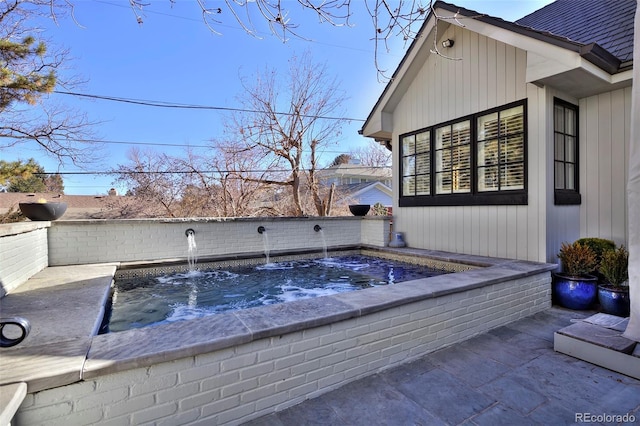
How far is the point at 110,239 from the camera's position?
4.87m

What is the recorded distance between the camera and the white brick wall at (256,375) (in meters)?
1.49

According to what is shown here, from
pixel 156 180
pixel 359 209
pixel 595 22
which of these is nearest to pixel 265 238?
pixel 359 209

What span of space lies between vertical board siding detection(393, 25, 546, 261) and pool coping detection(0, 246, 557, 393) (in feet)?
5.10

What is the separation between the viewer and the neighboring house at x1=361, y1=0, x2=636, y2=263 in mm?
4137

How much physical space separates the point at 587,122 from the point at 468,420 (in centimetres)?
478

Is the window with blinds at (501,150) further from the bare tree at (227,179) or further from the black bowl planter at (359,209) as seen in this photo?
the bare tree at (227,179)

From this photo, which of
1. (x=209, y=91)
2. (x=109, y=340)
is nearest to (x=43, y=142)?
(x=209, y=91)

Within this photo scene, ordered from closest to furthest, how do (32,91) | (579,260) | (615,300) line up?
(615,300) < (579,260) < (32,91)

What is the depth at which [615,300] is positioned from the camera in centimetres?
344

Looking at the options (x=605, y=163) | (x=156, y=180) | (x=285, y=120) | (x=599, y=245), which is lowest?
(x=599, y=245)

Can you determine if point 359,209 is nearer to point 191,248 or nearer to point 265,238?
point 265,238

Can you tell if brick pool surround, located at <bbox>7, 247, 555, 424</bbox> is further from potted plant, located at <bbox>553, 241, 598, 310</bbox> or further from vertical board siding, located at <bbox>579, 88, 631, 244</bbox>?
vertical board siding, located at <bbox>579, 88, 631, 244</bbox>

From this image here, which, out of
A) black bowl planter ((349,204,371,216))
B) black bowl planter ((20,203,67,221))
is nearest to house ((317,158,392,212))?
black bowl planter ((349,204,371,216))

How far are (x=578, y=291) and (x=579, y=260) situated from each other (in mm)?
400
